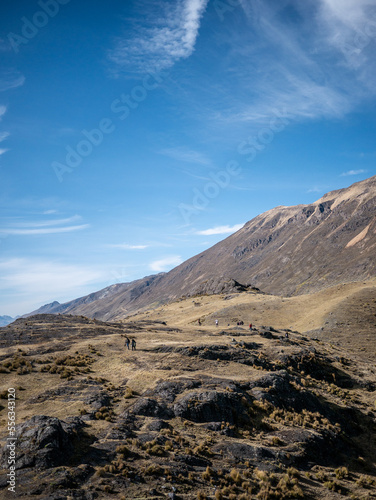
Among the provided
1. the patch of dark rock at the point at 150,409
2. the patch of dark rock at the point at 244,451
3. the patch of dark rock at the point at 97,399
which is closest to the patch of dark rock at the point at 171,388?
the patch of dark rock at the point at 150,409

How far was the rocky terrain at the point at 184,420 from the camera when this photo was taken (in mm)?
17578

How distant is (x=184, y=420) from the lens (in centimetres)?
2567

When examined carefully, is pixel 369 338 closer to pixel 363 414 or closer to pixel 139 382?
pixel 363 414

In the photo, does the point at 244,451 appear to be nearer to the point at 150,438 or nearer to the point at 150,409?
the point at 150,438

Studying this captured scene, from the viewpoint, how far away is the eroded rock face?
17.3 m

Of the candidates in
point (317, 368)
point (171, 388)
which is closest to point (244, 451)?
point (171, 388)

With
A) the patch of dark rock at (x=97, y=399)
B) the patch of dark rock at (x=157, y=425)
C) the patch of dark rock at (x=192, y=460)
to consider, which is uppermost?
the patch of dark rock at (x=97, y=399)

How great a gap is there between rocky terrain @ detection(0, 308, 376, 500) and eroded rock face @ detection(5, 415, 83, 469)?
2.8 inches

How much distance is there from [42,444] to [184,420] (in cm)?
1191

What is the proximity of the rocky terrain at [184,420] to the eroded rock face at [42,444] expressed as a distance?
0.07m

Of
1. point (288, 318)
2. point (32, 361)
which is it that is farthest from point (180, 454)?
point (288, 318)

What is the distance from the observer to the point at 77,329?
54969 mm

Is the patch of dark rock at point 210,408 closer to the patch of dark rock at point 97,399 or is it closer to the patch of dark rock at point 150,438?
the patch of dark rock at point 150,438

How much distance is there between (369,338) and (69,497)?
63.8 metres
